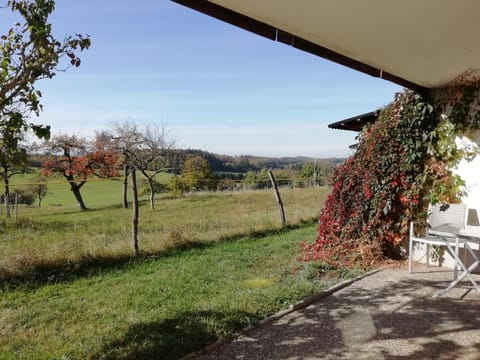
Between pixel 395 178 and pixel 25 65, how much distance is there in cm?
518

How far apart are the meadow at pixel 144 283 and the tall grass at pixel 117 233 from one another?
0.07 feet

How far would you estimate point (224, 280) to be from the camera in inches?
185

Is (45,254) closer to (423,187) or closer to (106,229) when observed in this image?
(106,229)

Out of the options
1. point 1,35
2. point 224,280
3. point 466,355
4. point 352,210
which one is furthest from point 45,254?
point 466,355

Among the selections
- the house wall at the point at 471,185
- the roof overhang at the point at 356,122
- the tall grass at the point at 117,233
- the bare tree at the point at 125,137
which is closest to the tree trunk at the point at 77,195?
the bare tree at the point at 125,137

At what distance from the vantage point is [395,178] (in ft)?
18.1

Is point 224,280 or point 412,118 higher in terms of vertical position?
point 412,118

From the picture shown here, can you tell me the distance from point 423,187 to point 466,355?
3.22 meters

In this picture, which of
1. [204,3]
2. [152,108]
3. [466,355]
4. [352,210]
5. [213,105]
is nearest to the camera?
[204,3]

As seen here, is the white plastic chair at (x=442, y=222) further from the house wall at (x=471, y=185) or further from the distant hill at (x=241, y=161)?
the distant hill at (x=241, y=161)

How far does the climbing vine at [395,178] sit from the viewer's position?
5.22m

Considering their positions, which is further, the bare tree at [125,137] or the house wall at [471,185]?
the bare tree at [125,137]

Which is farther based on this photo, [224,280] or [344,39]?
[224,280]

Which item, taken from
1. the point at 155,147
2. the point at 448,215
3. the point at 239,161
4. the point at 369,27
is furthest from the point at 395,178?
the point at 239,161
